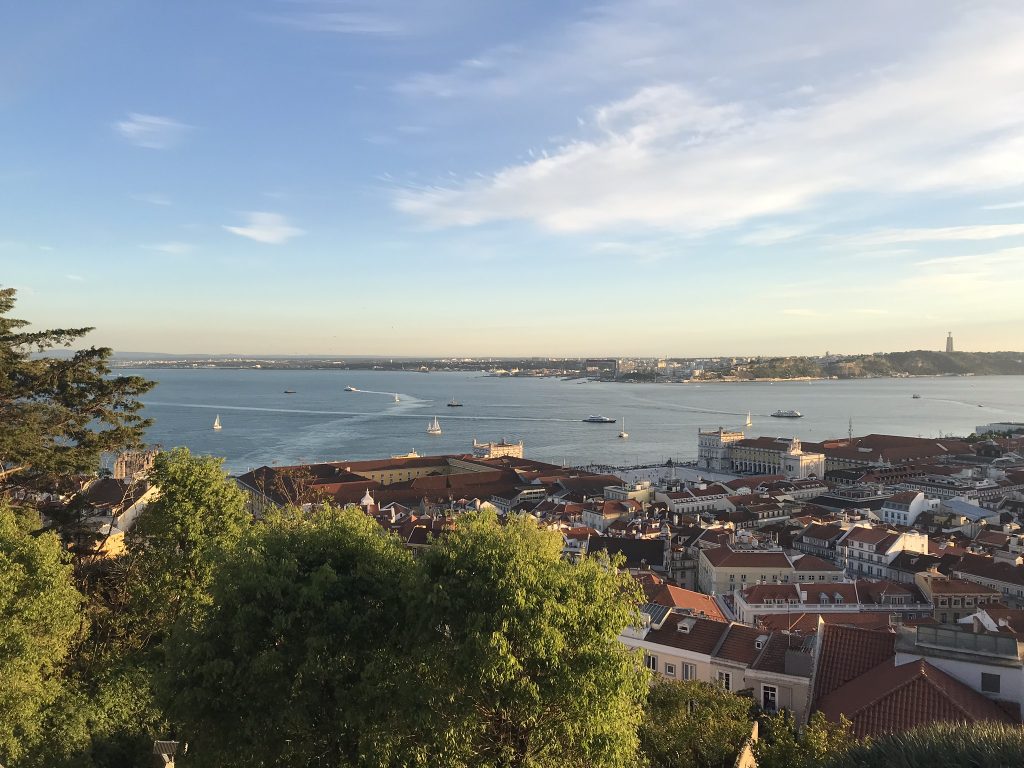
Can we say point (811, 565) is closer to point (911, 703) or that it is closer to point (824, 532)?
point (824, 532)

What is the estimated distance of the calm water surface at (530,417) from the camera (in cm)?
6756

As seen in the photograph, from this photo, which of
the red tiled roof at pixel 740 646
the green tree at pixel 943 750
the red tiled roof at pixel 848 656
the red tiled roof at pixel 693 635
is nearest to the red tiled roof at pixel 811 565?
the red tiled roof at pixel 693 635

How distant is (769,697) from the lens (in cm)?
1131

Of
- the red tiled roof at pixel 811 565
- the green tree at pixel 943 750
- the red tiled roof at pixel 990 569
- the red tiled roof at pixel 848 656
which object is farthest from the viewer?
the red tiled roof at pixel 811 565

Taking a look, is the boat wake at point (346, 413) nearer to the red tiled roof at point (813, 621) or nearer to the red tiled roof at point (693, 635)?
the red tiled roof at point (813, 621)

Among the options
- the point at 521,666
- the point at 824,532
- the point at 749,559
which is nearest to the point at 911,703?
the point at 521,666

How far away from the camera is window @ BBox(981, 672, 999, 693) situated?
778 centimetres

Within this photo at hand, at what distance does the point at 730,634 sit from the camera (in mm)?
12695

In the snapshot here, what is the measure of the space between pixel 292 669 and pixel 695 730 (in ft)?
13.0

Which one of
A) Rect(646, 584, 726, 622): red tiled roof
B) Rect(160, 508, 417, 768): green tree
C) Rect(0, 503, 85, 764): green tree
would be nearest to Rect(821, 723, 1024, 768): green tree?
Rect(160, 508, 417, 768): green tree

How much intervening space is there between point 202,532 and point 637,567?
1541 cm

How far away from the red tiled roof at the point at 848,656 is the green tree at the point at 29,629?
28.6 ft

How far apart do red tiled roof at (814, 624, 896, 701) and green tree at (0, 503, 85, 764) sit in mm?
8729

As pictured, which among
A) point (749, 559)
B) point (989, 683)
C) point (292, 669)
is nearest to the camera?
point (292, 669)
